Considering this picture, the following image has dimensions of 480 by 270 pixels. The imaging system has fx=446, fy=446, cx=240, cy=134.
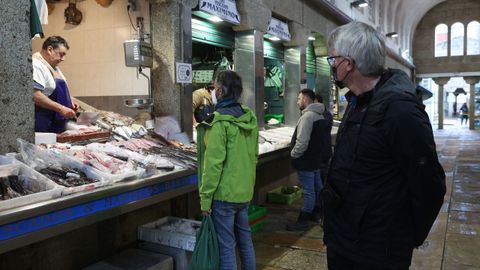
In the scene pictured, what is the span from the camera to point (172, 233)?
4.17m

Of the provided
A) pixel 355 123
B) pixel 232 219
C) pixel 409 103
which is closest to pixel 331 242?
pixel 355 123

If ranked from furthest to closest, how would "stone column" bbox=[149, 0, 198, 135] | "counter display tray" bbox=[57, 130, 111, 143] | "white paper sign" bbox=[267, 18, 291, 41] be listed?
"white paper sign" bbox=[267, 18, 291, 41], "stone column" bbox=[149, 0, 198, 135], "counter display tray" bbox=[57, 130, 111, 143]

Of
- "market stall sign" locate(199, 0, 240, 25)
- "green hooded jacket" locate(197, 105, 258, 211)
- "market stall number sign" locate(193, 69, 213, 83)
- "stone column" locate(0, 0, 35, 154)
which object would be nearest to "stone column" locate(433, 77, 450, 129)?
"market stall number sign" locate(193, 69, 213, 83)

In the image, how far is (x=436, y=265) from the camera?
5004mm

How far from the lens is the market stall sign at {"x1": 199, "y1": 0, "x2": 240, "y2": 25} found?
21.3 ft

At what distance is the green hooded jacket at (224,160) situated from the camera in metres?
3.51

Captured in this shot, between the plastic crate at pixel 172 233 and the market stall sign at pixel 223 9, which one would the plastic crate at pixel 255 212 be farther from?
the market stall sign at pixel 223 9

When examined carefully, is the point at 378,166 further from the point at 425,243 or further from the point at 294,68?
the point at 294,68

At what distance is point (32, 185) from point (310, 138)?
11.9ft

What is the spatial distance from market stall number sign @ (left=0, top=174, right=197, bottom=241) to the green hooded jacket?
1.84ft

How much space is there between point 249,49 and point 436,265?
15.6 feet

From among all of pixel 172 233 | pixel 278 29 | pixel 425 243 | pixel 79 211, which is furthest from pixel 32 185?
pixel 278 29

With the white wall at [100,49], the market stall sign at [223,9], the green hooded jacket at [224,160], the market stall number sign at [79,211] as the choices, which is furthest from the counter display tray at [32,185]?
the market stall sign at [223,9]

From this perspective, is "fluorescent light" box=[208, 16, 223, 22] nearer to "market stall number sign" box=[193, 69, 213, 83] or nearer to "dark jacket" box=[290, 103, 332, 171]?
"market stall number sign" box=[193, 69, 213, 83]
